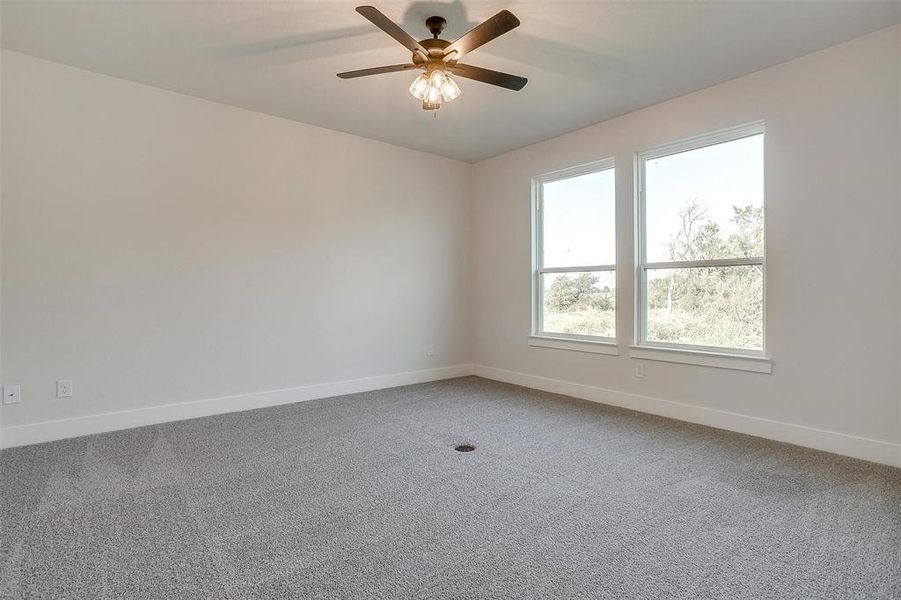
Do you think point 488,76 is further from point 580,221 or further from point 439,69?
point 580,221

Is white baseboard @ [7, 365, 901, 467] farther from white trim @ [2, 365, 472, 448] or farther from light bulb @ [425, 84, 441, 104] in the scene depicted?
light bulb @ [425, 84, 441, 104]

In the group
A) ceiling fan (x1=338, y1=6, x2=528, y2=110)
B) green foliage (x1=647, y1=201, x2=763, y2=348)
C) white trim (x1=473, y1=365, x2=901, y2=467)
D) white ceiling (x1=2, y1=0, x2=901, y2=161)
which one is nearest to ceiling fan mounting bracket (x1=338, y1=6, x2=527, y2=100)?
ceiling fan (x1=338, y1=6, x2=528, y2=110)

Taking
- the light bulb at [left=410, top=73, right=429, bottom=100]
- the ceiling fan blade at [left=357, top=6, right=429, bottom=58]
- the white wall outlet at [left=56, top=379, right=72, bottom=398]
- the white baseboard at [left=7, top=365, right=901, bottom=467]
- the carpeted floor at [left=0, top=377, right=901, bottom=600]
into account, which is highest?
the ceiling fan blade at [left=357, top=6, right=429, bottom=58]

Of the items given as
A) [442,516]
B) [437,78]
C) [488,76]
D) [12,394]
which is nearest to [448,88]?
[437,78]

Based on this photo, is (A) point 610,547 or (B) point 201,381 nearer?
(A) point 610,547

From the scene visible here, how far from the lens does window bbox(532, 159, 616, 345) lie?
4.33 metres

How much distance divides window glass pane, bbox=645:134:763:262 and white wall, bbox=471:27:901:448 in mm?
151

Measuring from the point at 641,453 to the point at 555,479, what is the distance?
0.75 meters

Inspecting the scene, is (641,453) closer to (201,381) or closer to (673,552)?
(673,552)

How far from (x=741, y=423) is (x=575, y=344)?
154 cm

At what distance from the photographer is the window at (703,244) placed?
3.36 meters

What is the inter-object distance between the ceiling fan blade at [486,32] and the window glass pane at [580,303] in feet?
8.51

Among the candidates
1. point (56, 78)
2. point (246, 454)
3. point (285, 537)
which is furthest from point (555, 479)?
point (56, 78)

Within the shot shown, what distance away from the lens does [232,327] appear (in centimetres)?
392
